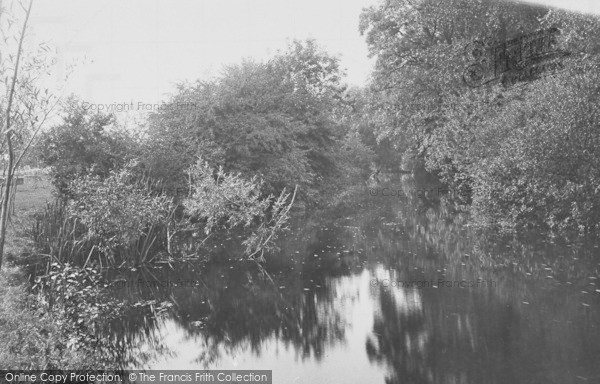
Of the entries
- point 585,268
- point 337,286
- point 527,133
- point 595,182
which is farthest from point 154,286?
point 595,182

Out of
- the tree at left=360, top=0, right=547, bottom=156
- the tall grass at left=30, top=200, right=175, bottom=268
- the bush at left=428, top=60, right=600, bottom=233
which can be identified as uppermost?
the tree at left=360, top=0, right=547, bottom=156

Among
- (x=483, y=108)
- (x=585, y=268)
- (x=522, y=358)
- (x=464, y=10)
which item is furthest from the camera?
(x=464, y=10)

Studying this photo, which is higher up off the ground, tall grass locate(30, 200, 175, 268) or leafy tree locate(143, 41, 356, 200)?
leafy tree locate(143, 41, 356, 200)

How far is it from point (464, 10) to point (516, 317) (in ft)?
59.0

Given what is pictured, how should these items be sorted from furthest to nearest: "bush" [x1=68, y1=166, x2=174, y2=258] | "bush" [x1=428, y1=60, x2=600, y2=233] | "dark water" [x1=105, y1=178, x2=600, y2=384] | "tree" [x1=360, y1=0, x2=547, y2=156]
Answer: "tree" [x1=360, y1=0, x2=547, y2=156]
"bush" [x1=428, y1=60, x2=600, y2=233]
"bush" [x1=68, y1=166, x2=174, y2=258]
"dark water" [x1=105, y1=178, x2=600, y2=384]

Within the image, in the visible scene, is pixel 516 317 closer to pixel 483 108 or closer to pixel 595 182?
pixel 595 182

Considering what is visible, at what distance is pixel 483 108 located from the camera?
20.8 m

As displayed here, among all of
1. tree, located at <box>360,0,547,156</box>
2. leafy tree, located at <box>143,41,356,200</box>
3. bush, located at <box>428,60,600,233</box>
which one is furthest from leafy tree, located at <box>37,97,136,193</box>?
tree, located at <box>360,0,547,156</box>

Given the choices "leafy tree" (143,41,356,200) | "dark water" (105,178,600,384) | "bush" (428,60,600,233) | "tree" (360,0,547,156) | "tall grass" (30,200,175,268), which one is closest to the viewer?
"dark water" (105,178,600,384)

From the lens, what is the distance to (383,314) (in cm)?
1045

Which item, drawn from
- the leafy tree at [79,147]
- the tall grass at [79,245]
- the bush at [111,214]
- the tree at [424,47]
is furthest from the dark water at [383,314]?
the tree at [424,47]

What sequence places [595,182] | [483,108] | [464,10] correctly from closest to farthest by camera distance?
[595,182] < [483,108] < [464,10]

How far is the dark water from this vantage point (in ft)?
26.0

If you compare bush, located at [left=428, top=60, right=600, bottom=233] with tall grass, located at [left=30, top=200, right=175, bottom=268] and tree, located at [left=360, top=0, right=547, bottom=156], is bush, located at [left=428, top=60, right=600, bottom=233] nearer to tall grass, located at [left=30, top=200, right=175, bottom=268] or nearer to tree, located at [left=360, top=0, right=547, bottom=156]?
tree, located at [left=360, top=0, right=547, bottom=156]
